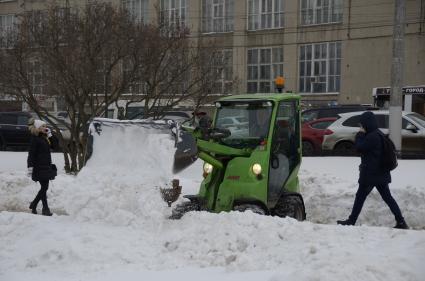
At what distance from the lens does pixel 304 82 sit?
3512 cm

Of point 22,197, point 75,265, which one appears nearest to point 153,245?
point 75,265

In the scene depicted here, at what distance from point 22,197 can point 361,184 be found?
5.97 m

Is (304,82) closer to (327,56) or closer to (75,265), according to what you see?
(327,56)

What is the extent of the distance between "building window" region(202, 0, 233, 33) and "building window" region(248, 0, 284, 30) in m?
1.46

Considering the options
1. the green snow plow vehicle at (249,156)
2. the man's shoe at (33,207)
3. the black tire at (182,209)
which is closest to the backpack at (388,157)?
the green snow plow vehicle at (249,156)

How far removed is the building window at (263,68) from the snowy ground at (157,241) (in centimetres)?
2967

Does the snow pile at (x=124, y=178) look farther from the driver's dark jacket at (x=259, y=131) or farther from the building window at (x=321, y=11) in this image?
the building window at (x=321, y=11)

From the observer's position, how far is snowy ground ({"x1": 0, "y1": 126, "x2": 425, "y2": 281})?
492cm

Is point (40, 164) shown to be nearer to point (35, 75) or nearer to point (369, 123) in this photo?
point (35, 75)

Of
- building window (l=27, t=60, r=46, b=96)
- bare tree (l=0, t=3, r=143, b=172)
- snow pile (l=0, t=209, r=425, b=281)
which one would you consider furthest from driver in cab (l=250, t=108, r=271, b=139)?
building window (l=27, t=60, r=46, b=96)

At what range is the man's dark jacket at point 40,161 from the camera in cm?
898

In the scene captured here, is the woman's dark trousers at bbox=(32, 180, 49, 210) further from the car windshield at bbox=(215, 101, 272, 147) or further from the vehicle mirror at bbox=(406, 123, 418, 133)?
the vehicle mirror at bbox=(406, 123, 418, 133)

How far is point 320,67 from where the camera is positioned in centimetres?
3444

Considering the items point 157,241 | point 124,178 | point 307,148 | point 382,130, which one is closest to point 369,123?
point 124,178
